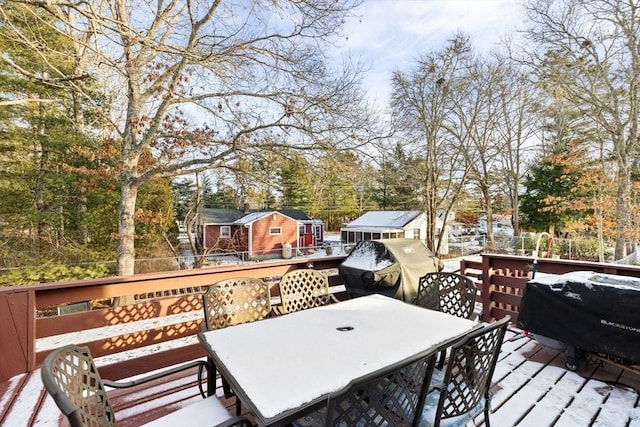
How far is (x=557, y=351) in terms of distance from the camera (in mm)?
2949

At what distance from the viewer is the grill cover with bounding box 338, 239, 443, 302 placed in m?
3.55

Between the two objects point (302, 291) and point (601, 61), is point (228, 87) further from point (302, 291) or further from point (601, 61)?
point (601, 61)

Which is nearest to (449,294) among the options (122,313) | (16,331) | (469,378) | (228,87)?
(469,378)

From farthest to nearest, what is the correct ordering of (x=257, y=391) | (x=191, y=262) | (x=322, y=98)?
(x=191, y=262)
(x=322, y=98)
(x=257, y=391)

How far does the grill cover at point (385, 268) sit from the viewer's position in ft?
11.6

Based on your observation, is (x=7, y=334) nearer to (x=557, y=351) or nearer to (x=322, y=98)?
(x=557, y=351)

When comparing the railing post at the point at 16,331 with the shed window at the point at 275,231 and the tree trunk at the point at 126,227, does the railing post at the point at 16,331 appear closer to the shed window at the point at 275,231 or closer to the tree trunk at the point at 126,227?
the tree trunk at the point at 126,227

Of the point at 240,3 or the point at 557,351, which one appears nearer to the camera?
the point at 557,351

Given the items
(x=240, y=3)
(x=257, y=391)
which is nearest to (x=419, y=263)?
(x=257, y=391)

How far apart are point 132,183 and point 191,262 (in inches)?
193

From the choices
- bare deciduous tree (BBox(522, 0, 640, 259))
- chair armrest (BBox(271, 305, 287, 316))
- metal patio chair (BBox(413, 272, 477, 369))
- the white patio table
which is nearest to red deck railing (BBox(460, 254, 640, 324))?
metal patio chair (BBox(413, 272, 477, 369))

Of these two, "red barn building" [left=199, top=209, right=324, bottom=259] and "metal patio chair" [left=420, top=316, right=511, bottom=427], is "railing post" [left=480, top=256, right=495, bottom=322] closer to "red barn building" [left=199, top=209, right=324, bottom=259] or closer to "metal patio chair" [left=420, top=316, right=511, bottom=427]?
"metal patio chair" [left=420, top=316, right=511, bottom=427]

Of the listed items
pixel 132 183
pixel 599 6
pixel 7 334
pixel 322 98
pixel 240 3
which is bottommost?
pixel 7 334

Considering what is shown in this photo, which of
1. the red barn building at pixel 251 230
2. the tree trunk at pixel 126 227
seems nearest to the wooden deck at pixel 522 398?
the tree trunk at pixel 126 227
